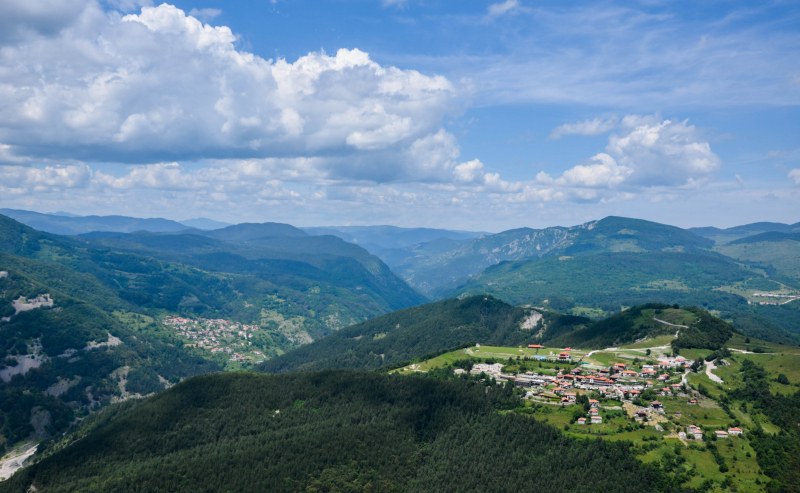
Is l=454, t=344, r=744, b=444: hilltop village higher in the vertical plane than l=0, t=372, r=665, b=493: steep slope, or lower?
higher

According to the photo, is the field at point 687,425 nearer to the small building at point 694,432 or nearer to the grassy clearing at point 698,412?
the grassy clearing at point 698,412

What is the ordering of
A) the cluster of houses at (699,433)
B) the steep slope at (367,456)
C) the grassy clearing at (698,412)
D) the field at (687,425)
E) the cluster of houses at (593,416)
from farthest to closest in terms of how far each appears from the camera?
the cluster of houses at (593,416)
the grassy clearing at (698,412)
the cluster of houses at (699,433)
the steep slope at (367,456)
the field at (687,425)

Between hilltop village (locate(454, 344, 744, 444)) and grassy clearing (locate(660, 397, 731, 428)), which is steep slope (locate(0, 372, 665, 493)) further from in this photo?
grassy clearing (locate(660, 397, 731, 428))

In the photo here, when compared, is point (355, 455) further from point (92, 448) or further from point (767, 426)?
point (767, 426)

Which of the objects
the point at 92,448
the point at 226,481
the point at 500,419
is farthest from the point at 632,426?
the point at 92,448

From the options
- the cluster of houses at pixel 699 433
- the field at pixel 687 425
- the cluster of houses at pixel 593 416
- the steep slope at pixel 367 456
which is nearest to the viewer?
the field at pixel 687 425

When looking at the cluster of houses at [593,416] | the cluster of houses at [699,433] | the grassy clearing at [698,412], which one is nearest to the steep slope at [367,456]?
the cluster of houses at [593,416]

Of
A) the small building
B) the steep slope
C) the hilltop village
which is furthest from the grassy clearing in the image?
the steep slope

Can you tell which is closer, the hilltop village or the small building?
the small building
